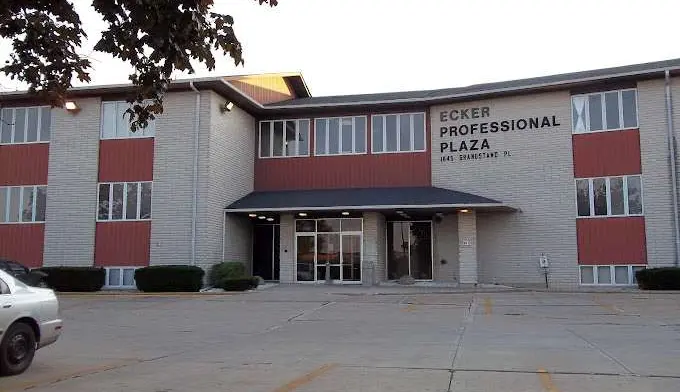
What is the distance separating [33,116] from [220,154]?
8.08m

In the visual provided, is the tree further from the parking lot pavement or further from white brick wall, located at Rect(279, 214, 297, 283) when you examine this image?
white brick wall, located at Rect(279, 214, 297, 283)

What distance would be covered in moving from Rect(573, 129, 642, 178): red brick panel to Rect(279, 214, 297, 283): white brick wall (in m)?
11.5

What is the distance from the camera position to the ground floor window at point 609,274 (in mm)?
23797

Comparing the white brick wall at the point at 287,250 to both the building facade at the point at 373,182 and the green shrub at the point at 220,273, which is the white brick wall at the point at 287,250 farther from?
the green shrub at the point at 220,273

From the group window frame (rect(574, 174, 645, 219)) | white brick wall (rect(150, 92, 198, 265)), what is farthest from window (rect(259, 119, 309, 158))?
window frame (rect(574, 174, 645, 219))

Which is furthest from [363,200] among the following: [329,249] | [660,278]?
[660,278]

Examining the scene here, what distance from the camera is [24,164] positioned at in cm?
2673

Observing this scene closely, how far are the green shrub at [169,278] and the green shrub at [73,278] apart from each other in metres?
1.75

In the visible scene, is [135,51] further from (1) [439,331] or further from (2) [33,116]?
(2) [33,116]

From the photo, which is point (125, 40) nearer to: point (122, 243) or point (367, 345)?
point (367, 345)

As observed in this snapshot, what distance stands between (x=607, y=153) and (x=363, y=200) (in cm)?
928

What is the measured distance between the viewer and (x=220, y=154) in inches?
1022

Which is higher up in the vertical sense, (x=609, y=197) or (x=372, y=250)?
(x=609, y=197)

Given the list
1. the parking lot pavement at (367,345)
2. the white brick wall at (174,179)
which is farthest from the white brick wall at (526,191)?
the white brick wall at (174,179)
